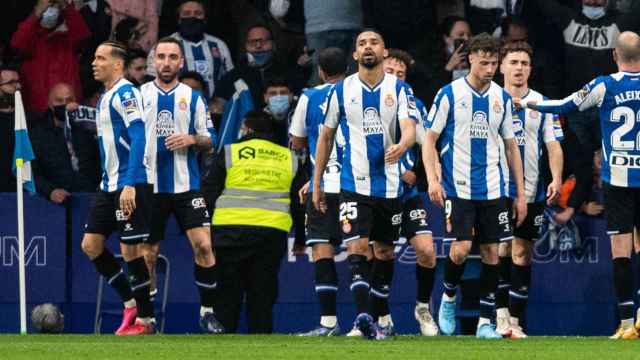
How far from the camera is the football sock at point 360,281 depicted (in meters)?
13.6

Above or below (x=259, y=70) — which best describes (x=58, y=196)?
below

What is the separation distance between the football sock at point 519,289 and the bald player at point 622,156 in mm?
1448

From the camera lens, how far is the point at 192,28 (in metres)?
18.5

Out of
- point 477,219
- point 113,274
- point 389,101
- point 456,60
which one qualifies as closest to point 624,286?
point 477,219

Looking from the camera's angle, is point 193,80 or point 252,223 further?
point 193,80

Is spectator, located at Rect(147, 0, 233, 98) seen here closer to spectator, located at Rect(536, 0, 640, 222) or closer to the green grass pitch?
spectator, located at Rect(536, 0, 640, 222)

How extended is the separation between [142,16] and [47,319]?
353 cm

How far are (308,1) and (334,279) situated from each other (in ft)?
12.8

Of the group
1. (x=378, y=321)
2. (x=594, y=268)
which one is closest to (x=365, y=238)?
(x=378, y=321)

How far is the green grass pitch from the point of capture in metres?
12.1

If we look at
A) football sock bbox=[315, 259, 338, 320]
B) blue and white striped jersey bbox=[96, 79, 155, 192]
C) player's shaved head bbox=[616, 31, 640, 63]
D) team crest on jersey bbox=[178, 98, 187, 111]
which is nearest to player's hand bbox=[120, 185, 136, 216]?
blue and white striped jersey bbox=[96, 79, 155, 192]

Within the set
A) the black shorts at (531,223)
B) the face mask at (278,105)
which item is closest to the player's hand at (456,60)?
the face mask at (278,105)

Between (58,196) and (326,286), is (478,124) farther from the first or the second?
(58,196)

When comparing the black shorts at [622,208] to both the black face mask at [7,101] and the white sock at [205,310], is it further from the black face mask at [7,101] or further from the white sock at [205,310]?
the black face mask at [7,101]
